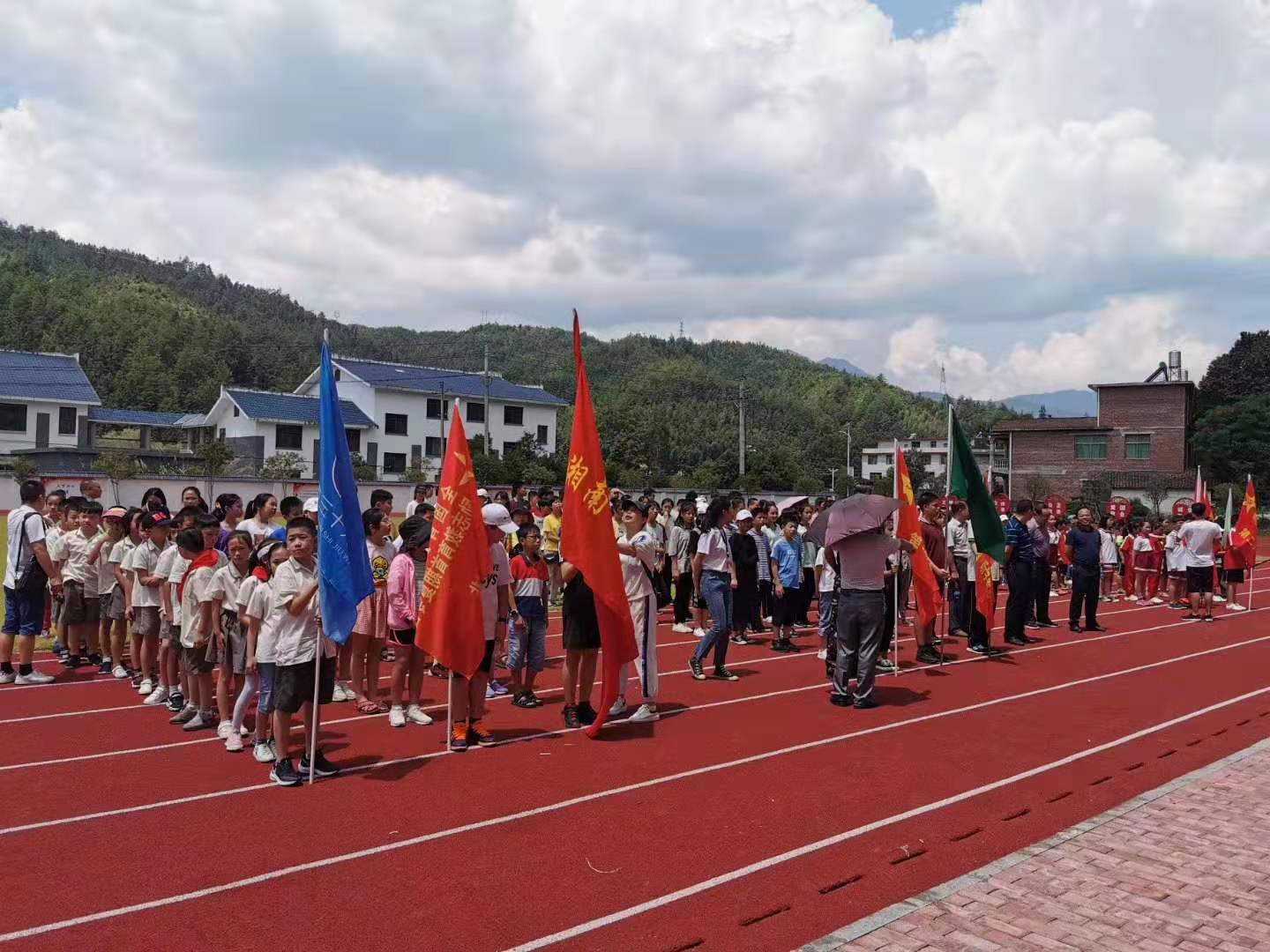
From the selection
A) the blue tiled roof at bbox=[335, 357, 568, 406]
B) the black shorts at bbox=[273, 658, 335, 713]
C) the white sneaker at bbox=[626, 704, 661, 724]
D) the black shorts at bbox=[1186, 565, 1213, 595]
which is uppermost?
the blue tiled roof at bbox=[335, 357, 568, 406]

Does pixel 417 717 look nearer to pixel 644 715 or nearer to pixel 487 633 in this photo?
pixel 487 633

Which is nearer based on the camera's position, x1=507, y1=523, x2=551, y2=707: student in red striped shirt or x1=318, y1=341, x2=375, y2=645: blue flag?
x1=318, y1=341, x2=375, y2=645: blue flag

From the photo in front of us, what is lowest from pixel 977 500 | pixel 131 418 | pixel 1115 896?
pixel 1115 896

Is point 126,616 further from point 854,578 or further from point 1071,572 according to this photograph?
point 1071,572

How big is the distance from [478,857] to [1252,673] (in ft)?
32.6

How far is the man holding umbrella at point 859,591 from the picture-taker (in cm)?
910

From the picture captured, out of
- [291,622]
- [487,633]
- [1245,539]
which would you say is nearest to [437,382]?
[1245,539]

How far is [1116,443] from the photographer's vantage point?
54625 mm

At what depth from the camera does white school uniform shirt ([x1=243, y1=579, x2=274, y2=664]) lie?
666cm

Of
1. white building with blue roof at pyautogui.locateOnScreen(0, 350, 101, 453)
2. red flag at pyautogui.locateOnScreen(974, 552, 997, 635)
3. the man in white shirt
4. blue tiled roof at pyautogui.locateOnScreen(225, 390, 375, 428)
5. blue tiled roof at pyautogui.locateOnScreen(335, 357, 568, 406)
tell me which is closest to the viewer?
red flag at pyautogui.locateOnScreen(974, 552, 997, 635)

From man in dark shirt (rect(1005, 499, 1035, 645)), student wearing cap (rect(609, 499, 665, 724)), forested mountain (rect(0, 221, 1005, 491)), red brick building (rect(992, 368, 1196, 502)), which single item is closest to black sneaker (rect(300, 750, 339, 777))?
student wearing cap (rect(609, 499, 665, 724))

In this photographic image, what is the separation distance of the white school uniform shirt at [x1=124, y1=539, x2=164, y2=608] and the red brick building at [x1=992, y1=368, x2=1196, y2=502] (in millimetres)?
52804

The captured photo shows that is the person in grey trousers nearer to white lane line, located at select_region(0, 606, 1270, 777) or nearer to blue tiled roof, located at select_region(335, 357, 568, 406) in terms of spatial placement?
white lane line, located at select_region(0, 606, 1270, 777)

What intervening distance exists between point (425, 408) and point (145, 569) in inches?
1849
